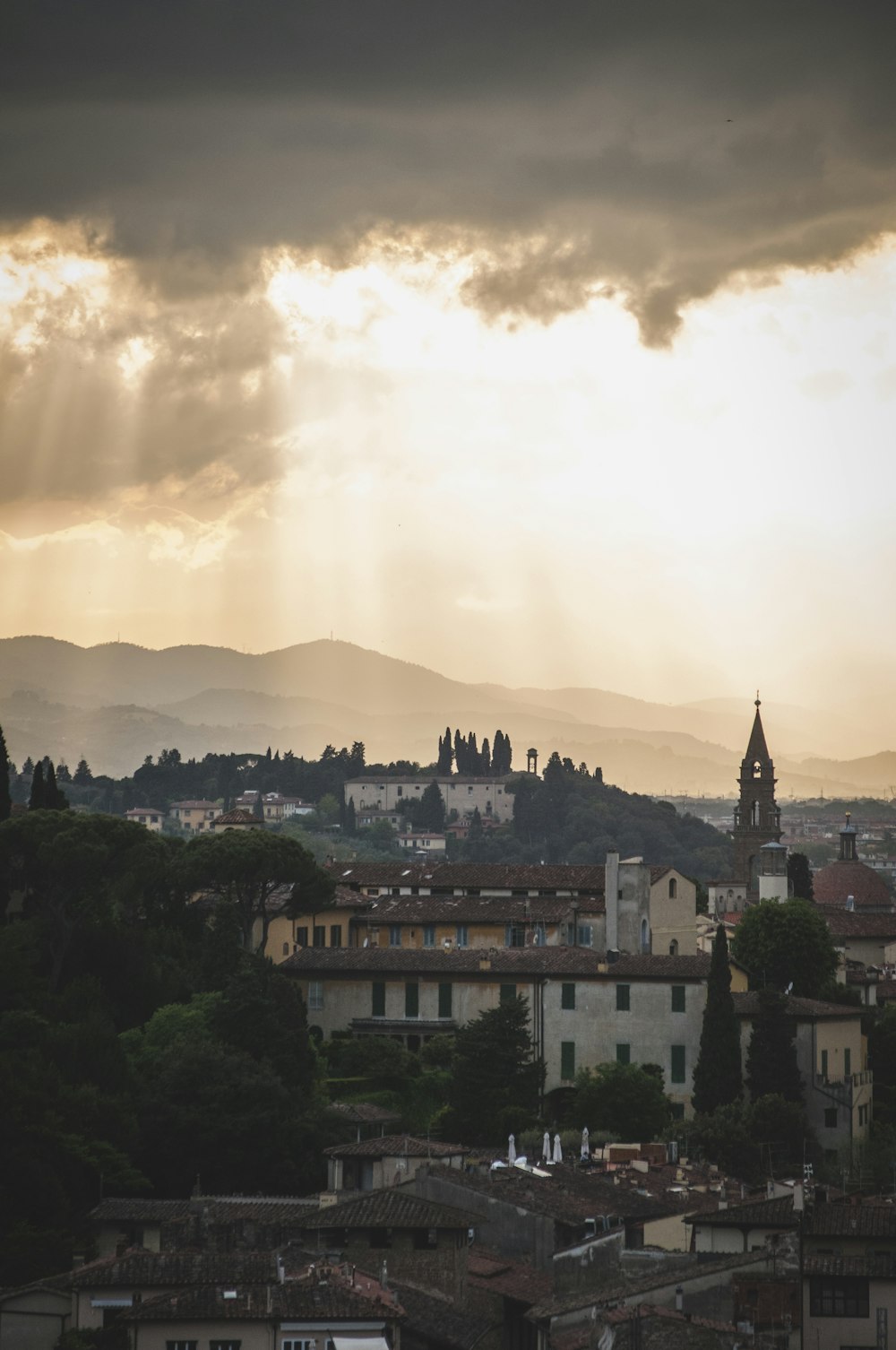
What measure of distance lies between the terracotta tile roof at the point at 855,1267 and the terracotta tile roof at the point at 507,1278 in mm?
5338

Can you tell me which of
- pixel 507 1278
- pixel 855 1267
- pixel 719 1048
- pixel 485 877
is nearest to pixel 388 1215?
pixel 507 1278

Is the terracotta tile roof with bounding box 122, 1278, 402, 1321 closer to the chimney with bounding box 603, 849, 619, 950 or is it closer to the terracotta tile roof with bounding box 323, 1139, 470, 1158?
the terracotta tile roof with bounding box 323, 1139, 470, 1158

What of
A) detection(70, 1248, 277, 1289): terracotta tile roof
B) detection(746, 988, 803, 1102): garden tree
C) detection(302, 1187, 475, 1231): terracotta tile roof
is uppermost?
detection(746, 988, 803, 1102): garden tree

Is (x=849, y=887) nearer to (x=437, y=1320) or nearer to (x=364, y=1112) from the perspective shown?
(x=364, y=1112)

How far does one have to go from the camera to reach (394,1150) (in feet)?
155

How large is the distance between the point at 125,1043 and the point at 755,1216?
64.3ft

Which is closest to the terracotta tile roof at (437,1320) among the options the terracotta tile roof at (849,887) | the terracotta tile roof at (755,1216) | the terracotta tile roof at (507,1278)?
the terracotta tile roof at (507,1278)

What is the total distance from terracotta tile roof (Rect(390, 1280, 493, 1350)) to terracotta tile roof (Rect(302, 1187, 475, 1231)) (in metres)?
1.59

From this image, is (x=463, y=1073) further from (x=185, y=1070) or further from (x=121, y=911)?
(x=121, y=911)

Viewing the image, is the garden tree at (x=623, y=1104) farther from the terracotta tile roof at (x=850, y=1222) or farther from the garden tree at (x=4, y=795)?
the garden tree at (x=4, y=795)

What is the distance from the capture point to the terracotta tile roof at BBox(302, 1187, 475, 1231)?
40.8 meters

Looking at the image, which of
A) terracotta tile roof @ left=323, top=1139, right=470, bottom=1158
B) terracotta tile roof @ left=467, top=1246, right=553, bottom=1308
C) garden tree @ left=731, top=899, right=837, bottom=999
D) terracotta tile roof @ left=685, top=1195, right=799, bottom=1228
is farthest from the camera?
garden tree @ left=731, top=899, right=837, bottom=999

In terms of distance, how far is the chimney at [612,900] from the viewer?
2601 inches

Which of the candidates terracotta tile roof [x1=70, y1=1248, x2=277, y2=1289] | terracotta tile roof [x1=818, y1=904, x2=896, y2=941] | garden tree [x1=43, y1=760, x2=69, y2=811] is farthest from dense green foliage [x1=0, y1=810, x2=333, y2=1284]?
terracotta tile roof [x1=818, y1=904, x2=896, y2=941]
